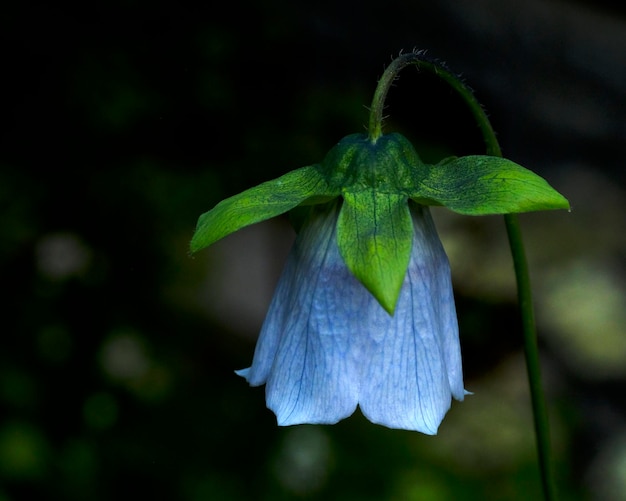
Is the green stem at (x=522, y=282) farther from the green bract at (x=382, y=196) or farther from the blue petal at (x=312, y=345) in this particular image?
the blue petal at (x=312, y=345)

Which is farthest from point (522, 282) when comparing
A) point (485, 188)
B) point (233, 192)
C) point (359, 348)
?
point (233, 192)

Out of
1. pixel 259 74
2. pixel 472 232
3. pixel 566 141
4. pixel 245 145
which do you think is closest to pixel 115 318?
pixel 245 145

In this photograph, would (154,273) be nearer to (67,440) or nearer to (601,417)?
(67,440)

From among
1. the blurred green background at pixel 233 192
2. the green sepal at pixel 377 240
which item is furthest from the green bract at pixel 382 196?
the blurred green background at pixel 233 192

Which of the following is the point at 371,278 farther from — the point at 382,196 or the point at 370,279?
the point at 382,196

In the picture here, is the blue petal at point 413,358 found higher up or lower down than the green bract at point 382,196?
lower down

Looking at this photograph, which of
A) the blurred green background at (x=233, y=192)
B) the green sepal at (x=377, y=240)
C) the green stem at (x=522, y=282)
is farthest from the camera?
the blurred green background at (x=233, y=192)

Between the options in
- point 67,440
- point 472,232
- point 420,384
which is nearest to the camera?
point 420,384

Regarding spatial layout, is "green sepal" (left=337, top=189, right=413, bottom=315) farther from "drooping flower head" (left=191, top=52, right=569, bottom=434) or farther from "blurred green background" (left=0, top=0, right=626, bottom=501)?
"blurred green background" (left=0, top=0, right=626, bottom=501)

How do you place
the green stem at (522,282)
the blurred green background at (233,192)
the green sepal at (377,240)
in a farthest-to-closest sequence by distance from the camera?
the blurred green background at (233,192) < the green stem at (522,282) < the green sepal at (377,240)
